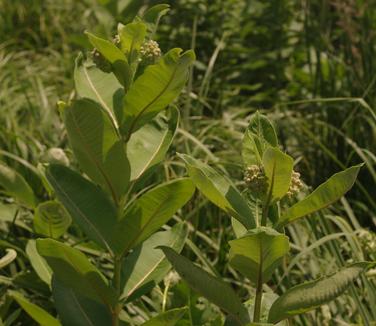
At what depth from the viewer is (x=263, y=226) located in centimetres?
152

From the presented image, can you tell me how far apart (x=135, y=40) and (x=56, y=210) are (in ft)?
2.12

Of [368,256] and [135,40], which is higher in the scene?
[135,40]

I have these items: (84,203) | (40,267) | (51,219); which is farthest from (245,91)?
(84,203)

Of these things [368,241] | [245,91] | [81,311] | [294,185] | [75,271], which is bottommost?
[245,91]

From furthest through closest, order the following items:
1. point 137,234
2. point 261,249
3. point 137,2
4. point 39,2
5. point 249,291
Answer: point 39,2 < point 137,2 < point 249,291 < point 137,234 < point 261,249

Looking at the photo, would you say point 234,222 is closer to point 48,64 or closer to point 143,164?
point 143,164

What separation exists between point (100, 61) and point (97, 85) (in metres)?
0.09

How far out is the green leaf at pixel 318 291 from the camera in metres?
1.50

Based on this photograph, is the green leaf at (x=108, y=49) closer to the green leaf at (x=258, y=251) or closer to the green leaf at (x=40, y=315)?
the green leaf at (x=258, y=251)

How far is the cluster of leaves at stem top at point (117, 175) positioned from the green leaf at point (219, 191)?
11 cm

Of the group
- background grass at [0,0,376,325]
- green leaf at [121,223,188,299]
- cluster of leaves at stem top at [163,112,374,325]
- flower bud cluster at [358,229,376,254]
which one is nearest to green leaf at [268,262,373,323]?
cluster of leaves at stem top at [163,112,374,325]

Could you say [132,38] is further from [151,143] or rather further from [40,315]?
[40,315]

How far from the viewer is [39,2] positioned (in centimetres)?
483

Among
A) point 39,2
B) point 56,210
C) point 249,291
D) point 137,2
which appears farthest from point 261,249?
point 39,2
